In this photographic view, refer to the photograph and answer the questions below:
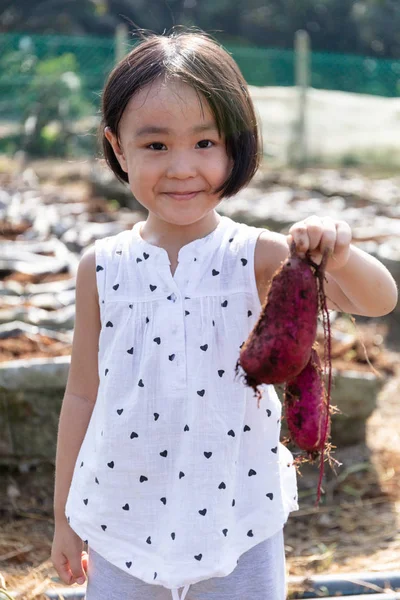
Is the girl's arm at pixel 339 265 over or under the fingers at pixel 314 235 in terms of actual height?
under

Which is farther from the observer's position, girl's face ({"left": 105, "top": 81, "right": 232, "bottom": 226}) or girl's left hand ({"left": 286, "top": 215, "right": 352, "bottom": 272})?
girl's face ({"left": 105, "top": 81, "right": 232, "bottom": 226})

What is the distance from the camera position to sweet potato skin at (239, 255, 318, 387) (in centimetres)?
160

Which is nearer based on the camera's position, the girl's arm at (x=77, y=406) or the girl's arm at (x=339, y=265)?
the girl's arm at (x=339, y=265)

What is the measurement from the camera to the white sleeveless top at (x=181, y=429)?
184 cm

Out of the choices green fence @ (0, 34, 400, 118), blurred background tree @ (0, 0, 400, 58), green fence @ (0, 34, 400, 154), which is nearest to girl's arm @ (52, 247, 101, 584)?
green fence @ (0, 34, 400, 154)

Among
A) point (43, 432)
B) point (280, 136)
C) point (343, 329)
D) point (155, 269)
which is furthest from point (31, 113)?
point (155, 269)

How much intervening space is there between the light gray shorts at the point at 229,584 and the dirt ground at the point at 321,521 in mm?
880

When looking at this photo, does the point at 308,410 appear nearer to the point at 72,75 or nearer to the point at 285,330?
the point at 285,330

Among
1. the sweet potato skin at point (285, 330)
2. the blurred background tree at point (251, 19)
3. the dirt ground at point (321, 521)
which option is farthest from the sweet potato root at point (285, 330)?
the blurred background tree at point (251, 19)

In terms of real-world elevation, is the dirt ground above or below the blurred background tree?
below

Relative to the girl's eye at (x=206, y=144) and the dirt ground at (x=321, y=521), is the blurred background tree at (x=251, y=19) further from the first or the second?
the girl's eye at (x=206, y=144)

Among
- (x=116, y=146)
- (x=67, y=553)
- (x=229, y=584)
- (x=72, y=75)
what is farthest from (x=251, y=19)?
(x=229, y=584)

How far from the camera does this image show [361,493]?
3717 mm

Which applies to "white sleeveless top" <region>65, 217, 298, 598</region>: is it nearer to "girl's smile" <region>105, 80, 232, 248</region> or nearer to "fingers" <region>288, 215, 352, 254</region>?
"girl's smile" <region>105, 80, 232, 248</region>
